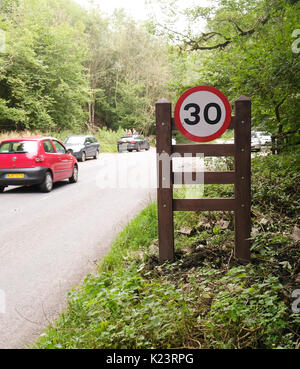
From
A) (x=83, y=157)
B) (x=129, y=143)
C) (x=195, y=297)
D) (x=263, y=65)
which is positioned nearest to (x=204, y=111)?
(x=195, y=297)

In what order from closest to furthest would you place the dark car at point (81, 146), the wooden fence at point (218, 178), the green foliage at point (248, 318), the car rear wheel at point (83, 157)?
the green foliage at point (248, 318) → the wooden fence at point (218, 178) → the dark car at point (81, 146) → the car rear wheel at point (83, 157)

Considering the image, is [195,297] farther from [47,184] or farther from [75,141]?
[75,141]

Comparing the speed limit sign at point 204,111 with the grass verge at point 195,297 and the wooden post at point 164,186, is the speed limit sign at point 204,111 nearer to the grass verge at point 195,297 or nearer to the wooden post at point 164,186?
the wooden post at point 164,186

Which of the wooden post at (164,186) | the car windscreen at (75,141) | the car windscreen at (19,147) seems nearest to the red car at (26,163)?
the car windscreen at (19,147)

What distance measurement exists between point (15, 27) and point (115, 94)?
2052 centimetres

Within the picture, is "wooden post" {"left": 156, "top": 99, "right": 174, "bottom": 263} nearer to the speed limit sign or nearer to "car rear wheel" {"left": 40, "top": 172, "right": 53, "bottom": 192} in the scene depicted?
the speed limit sign

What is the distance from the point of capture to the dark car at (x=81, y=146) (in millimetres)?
23489

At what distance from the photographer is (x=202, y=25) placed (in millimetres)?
15234

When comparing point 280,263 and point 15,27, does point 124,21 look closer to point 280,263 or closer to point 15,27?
point 15,27

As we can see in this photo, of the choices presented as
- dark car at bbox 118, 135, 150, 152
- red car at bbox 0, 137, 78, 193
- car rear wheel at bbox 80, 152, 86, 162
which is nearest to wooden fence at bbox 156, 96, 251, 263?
red car at bbox 0, 137, 78, 193

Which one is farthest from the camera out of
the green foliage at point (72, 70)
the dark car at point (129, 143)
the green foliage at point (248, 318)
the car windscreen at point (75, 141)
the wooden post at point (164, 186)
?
the dark car at point (129, 143)

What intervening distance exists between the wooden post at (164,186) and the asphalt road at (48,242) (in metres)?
1.15

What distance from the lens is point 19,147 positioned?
11.9 meters
